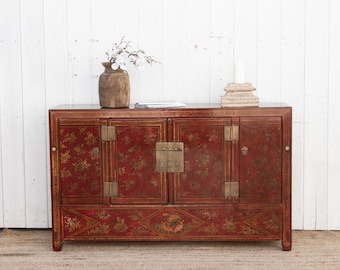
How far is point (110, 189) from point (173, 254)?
526 millimetres

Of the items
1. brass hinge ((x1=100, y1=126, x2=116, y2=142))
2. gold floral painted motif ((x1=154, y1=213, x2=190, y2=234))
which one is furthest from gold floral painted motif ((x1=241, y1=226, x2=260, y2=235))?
brass hinge ((x1=100, y1=126, x2=116, y2=142))

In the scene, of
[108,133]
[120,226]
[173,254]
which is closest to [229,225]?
[173,254]

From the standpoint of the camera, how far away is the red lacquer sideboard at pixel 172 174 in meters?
3.87

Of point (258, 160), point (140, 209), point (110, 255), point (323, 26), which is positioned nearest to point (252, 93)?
point (258, 160)

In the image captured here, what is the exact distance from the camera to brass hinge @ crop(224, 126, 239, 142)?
3.87 metres

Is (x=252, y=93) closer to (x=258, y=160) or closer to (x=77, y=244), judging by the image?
(x=258, y=160)

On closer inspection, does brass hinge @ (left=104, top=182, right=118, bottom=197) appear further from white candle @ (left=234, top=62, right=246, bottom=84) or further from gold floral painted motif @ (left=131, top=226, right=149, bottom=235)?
white candle @ (left=234, top=62, right=246, bottom=84)

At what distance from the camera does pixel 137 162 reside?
3.91 meters

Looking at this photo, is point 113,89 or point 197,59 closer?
point 113,89

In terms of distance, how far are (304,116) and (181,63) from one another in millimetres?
852

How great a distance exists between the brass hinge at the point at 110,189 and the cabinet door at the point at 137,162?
0.01m

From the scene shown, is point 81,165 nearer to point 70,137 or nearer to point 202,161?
point 70,137

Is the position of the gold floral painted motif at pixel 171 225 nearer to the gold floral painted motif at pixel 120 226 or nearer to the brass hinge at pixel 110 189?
the gold floral painted motif at pixel 120 226

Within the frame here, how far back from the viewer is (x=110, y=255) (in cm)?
389
